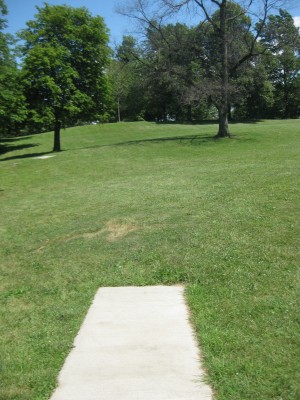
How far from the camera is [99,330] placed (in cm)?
404

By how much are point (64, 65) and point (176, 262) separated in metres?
21.7

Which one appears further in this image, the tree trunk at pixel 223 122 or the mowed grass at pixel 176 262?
the tree trunk at pixel 223 122

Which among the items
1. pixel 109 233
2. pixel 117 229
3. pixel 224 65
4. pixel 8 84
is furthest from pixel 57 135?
pixel 109 233

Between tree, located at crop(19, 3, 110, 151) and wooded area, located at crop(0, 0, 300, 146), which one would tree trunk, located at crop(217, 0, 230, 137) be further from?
tree, located at crop(19, 3, 110, 151)

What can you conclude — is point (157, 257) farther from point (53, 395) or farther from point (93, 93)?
point (93, 93)

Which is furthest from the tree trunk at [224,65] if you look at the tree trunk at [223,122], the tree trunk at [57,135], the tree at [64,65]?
the tree trunk at [57,135]

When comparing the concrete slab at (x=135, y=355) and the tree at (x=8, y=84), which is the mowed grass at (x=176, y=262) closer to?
the concrete slab at (x=135, y=355)

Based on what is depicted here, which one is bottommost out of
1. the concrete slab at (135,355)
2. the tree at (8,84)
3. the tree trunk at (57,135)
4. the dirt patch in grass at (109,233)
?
the concrete slab at (135,355)

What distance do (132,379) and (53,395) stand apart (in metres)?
0.58

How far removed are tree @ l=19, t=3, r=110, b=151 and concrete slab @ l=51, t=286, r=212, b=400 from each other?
21196mm

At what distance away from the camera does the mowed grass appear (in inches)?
134

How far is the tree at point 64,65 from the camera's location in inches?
953

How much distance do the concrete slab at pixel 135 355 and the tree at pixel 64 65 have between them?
2120cm

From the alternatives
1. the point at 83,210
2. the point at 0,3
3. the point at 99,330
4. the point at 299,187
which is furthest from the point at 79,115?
the point at 99,330
